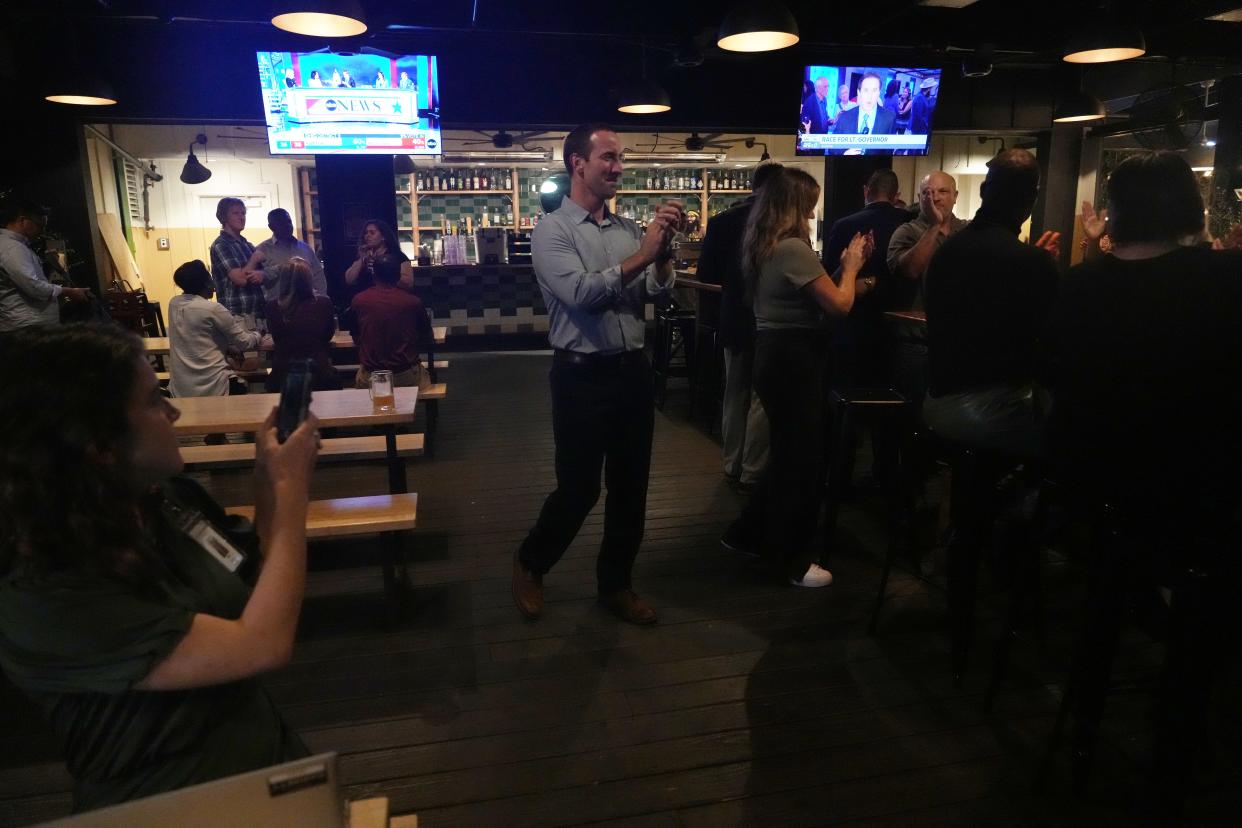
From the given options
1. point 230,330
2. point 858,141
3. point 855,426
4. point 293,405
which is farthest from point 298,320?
point 858,141

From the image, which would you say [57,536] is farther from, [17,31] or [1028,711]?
[17,31]

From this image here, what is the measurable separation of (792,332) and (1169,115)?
292 inches

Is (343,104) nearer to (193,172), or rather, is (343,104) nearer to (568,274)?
(568,274)

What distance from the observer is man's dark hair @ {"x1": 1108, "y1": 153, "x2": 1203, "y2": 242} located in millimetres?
1813

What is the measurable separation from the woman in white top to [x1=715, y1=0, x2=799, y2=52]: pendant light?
331 centimetres

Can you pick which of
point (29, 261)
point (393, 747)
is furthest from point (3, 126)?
point (393, 747)

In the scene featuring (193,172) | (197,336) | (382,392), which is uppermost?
(193,172)

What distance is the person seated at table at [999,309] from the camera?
2303 mm

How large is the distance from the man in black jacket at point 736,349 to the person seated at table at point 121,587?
132 inches

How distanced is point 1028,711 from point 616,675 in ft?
4.15

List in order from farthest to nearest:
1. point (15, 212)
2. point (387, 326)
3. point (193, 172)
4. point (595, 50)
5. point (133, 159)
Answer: point (133, 159)
point (193, 172)
point (595, 50)
point (15, 212)
point (387, 326)

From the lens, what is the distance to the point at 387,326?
478 cm

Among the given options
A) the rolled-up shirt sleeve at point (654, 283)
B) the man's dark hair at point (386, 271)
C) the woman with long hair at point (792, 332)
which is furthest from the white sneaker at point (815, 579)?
the man's dark hair at point (386, 271)

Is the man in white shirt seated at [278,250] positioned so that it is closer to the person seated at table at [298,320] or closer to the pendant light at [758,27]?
the person seated at table at [298,320]
